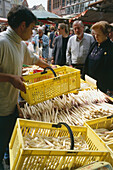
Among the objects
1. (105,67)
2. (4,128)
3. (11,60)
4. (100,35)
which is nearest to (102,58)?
(105,67)

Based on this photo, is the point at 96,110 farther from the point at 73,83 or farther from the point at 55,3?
the point at 55,3

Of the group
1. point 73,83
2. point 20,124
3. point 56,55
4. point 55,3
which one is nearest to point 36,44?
point 56,55

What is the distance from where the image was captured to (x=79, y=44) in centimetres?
470

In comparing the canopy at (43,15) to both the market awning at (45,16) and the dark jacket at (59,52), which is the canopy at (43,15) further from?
the dark jacket at (59,52)

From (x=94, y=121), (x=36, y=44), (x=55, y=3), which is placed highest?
(x=55, y=3)

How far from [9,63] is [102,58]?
2303 millimetres

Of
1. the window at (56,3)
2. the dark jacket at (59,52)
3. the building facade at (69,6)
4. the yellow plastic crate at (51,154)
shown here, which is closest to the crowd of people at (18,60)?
the yellow plastic crate at (51,154)

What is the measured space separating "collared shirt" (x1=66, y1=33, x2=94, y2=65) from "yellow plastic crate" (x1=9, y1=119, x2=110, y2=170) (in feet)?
11.0

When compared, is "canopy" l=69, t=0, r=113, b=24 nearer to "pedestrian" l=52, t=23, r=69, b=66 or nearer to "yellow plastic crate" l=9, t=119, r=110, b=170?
"pedestrian" l=52, t=23, r=69, b=66

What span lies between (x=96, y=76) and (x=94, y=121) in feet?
6.92

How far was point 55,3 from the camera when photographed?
56812mm

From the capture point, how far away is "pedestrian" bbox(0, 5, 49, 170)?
5.99ft

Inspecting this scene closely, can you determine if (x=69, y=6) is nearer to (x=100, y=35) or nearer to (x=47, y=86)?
(x=100, y=35)

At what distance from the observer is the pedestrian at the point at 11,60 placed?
5.99 ft
